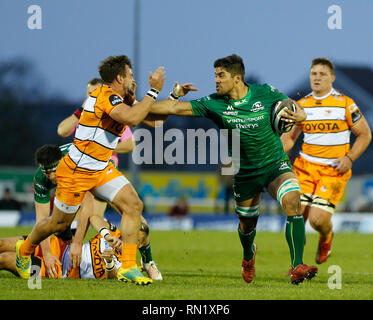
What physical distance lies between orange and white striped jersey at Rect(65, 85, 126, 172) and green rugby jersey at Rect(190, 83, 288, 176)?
109 centimetres

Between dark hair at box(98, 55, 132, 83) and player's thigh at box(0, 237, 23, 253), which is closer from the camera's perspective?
dark hair at box(98, 55, 132, 83)

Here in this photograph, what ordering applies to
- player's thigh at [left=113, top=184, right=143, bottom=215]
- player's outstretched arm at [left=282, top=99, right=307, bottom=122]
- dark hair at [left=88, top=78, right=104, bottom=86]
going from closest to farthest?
player's thigh at [left=113, top=184, right=143, bottom=215] → player's outstretched arm at [left=282, top=99, right=307, bottom=122] → dark hair at [left=88, top=78, right=104, bottom=86]

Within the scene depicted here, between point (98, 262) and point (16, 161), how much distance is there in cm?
5002

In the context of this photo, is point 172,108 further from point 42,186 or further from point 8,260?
point 8,260

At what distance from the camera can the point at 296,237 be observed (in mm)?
8742

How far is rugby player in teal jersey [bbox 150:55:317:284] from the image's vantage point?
880cm

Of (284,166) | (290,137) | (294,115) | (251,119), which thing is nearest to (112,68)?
(251,119)

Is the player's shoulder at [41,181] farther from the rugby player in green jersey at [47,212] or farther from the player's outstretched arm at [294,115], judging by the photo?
the player's outstretched arm at [294,115]

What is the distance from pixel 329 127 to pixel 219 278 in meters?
3.16

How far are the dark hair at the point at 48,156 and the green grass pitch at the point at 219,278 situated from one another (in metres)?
1.44

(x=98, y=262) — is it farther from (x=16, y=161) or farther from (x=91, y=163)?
(x=16, y=161)

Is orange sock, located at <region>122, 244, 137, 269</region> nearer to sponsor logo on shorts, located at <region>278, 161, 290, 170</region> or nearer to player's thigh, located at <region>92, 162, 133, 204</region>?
player's thigh, located at <region>92, 162, 133, 204</region>

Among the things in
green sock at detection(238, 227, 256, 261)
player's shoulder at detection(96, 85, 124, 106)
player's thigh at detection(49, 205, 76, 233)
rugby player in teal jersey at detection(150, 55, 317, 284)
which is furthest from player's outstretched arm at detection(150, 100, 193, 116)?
green sock at detection(238, 227, 256, 261)

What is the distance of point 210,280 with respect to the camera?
9758 mm
